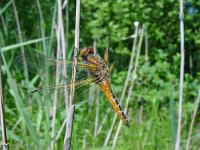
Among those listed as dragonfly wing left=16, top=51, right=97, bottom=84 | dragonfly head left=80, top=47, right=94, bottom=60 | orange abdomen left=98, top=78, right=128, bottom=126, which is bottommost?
orange abdomen left=98, top=78, right=128, bottom=126

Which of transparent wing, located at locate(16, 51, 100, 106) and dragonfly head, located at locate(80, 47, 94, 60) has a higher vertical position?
dragonfly head, located at locate(80, 47, 94, 60)

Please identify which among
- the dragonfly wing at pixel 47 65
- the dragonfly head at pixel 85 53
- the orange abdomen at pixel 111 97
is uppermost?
the dragonfly head at pixel 85 53

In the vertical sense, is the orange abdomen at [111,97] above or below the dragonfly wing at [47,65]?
below

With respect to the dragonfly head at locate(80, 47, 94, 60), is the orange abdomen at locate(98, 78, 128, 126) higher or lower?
lower

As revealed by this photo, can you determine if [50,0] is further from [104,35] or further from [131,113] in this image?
[131,113]

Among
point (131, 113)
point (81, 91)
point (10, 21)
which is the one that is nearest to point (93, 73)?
point (81, 91)

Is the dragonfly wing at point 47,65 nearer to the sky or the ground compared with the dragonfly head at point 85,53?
nearer to the ground

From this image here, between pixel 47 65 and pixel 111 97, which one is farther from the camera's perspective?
pixel 47 65

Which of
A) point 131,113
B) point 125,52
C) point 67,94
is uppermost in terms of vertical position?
point 67,94

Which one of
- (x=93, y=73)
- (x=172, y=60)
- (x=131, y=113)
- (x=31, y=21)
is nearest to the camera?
(x=93, y=73)

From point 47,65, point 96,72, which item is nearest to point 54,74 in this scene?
point 47,65

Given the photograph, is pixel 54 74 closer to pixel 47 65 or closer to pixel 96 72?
pixel 47 65
